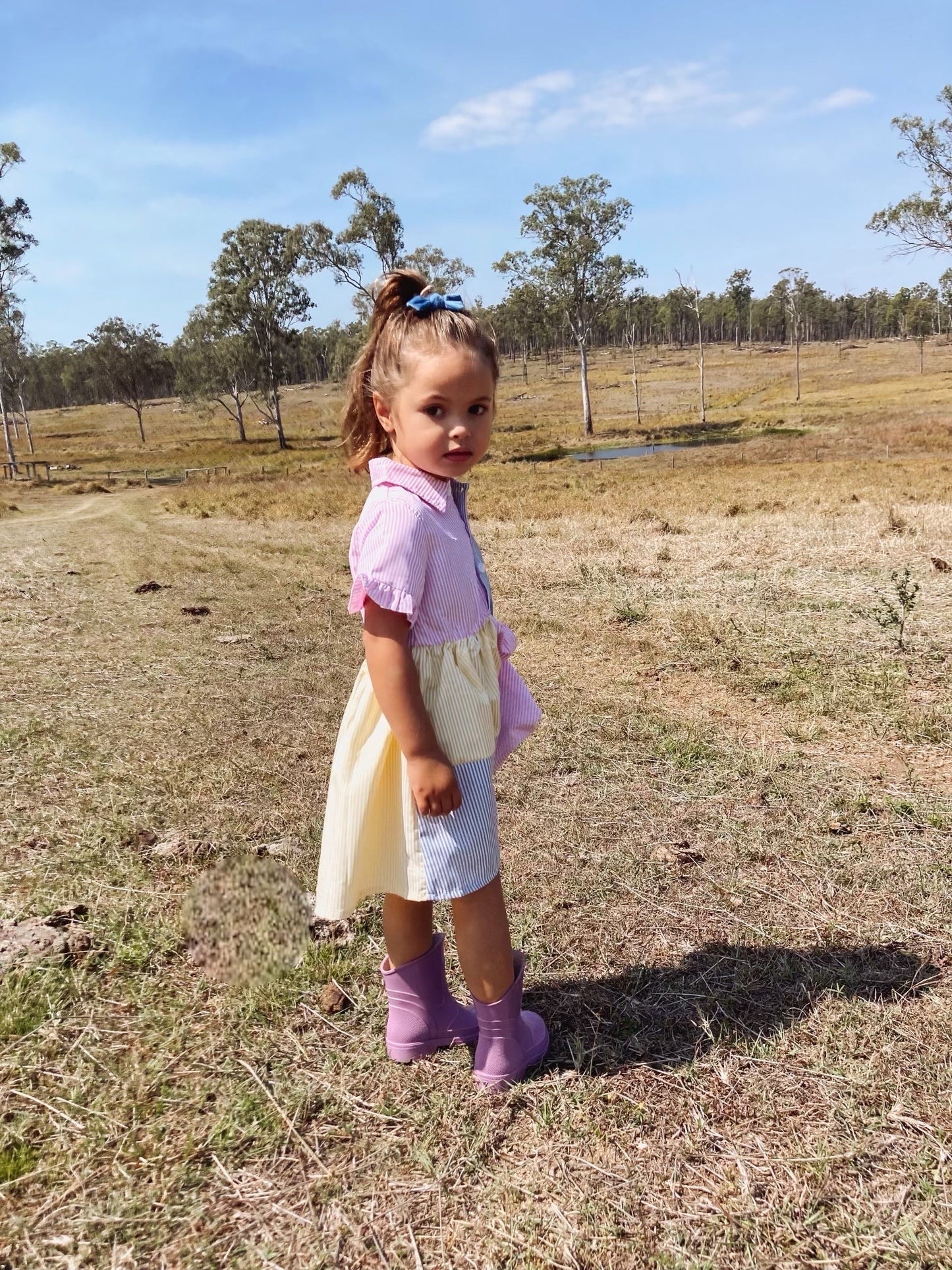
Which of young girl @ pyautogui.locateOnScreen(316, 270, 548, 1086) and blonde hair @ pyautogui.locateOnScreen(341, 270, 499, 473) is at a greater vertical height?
blonde hair @ pyautogui.locateOnScreen(341, 270, 499, 473)

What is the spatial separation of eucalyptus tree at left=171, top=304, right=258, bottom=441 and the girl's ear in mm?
56925

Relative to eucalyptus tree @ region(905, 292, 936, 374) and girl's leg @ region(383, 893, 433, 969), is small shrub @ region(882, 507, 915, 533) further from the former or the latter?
eucalyptus tree @ region(905, 292, 936, 374)

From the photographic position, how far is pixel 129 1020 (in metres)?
2.49

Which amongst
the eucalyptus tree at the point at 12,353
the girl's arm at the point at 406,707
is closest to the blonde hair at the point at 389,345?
the girl's arm at the point at 406,707

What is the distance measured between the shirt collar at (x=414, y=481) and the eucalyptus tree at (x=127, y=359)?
228 ft

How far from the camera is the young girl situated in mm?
2070

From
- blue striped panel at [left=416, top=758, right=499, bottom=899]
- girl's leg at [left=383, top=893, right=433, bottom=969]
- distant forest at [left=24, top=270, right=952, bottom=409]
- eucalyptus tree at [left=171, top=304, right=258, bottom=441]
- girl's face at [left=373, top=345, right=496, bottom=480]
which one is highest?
distant forest at [left=24, top=270, right=952, bottom=409]

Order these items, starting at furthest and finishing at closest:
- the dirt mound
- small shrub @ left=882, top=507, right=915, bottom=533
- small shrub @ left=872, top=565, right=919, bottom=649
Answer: small shrub @ left=882, top=507, right=915, bottom=533 → small shrub @ left=872, top=565, right=919, bottom=649 → the dirt mound

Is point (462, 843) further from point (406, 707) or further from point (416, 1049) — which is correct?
point (416, 1049)

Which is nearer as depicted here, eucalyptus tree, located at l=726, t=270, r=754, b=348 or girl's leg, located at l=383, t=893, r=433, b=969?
girl's leg, located at l=383, t=893, r=433, b=969

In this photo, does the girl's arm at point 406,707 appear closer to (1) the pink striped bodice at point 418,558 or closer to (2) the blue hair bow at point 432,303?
(1) the pink striped bodice at point 418,558

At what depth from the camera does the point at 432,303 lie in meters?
2.13

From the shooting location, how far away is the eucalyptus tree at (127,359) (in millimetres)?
66250

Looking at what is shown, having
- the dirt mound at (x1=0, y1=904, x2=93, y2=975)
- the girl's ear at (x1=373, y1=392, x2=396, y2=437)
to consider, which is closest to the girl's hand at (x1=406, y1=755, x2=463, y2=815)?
the girl's ear at (x1=373, y1=392, x2=396, y2=437)
